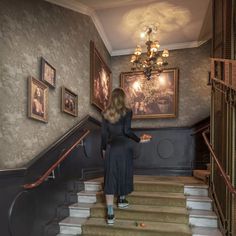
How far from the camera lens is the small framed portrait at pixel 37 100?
2.51 metres

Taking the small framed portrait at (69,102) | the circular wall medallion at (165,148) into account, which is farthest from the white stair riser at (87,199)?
the circular wall medallion at (165,148)

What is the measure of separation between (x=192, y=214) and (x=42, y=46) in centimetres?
291

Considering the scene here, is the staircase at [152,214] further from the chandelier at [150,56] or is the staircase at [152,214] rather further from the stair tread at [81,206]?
the chandelier at [150,56]

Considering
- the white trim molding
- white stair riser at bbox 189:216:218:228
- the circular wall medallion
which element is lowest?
white stair riser at bbox 189:216:218:228

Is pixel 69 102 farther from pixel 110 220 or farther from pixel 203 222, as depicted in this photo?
pixel 203 222

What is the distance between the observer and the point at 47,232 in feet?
9.05

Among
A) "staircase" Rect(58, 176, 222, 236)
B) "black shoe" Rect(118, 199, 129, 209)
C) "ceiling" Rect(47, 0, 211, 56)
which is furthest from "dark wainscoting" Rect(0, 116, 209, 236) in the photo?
"ceiling" Rect(47, 0, 211, 56)

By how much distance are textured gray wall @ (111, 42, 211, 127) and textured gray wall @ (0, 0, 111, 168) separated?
Answer: 3.02 metres

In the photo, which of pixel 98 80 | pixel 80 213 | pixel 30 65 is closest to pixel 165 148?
pixel 98 80

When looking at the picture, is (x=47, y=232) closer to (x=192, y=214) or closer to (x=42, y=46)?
(x=192, y=214)

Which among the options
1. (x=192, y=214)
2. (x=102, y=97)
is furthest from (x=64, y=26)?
(x=192, y=214)

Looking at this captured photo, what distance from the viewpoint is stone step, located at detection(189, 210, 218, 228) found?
297 cm

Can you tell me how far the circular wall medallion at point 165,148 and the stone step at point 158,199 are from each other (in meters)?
2.41

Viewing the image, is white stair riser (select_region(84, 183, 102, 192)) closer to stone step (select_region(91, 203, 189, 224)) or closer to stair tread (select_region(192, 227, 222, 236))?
stone step (select_region(91, 203, 189, 224))
